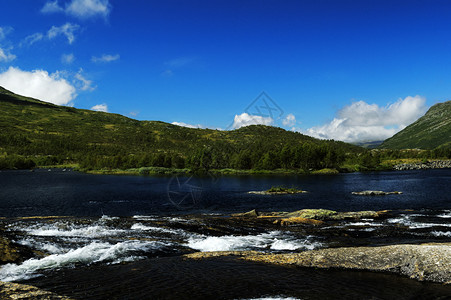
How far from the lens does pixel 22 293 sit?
15242 millimetres

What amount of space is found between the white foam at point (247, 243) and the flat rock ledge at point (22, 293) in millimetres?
14588

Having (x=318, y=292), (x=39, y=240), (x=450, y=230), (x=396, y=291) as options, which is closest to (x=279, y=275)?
(x=318, y=292)

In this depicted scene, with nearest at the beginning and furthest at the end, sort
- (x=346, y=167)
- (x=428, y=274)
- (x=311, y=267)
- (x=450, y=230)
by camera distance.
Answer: (x=428, y=274) < (x=311, y=267) < (x=450, y=230) < (x=346, y=167)

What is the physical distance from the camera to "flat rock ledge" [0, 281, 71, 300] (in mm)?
14875

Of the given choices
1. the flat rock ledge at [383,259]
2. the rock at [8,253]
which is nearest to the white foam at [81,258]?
the rock at [8,253]

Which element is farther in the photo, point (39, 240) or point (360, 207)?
point (360, 207)

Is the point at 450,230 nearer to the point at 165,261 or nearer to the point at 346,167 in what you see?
the point at 165,261

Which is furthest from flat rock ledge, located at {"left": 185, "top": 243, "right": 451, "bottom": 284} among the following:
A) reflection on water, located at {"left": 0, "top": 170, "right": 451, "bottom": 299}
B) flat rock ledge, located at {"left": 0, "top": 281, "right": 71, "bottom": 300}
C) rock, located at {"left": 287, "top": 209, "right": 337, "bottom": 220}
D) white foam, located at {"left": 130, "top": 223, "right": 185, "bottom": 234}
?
rock, located at {"left": 287, "top": 209, "right": 337, "bottom": 220}

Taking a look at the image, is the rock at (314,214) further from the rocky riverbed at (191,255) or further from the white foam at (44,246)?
the white foam at (44,246)

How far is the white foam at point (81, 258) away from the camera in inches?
797

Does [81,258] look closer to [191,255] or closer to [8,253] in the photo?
[8,253]

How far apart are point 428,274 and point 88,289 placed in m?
21.5

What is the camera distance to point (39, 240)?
27547 millimetres

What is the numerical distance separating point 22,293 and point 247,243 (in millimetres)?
19528
